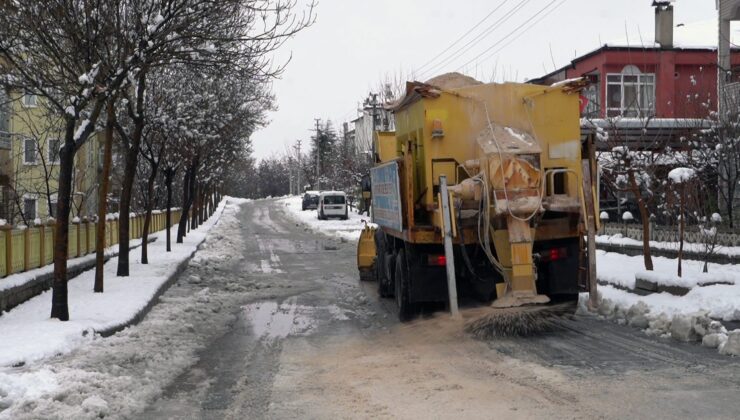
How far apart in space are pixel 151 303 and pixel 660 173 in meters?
13.7

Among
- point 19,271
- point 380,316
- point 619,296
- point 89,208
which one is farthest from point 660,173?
point 89,208

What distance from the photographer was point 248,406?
6.65m

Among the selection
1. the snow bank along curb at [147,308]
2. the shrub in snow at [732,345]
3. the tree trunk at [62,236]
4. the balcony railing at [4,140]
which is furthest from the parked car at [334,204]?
the shrub in snow at [732,345]

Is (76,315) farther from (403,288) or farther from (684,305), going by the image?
(684,305)

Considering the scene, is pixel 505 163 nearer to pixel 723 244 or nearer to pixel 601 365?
pixel 601 365

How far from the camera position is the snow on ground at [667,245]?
13.4 meters

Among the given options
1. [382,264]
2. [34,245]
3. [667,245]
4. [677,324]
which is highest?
[34,245]

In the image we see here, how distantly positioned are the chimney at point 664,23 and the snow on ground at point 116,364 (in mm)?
27135

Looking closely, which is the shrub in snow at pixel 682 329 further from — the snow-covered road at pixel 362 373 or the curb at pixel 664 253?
the curb at pixel 664 253

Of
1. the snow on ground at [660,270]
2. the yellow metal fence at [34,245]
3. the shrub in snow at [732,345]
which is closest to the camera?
the shrub in snow at [732,345]

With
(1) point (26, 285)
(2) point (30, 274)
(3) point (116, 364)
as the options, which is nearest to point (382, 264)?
(1) point (26, 285)

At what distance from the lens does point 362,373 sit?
25.7 ft

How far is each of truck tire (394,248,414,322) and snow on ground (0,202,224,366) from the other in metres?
3.97

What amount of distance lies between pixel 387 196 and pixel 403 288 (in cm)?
157
